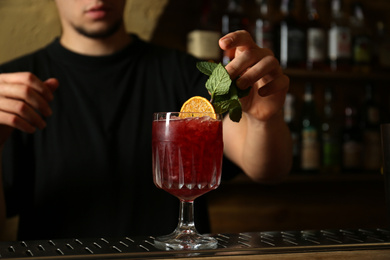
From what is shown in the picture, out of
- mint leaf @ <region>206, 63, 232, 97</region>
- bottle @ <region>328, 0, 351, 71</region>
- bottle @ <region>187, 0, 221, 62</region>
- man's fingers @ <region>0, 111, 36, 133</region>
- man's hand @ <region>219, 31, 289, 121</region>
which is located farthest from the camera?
bottle @ <region>328, 0, 351, 71</region>

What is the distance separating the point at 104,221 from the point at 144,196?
15cm

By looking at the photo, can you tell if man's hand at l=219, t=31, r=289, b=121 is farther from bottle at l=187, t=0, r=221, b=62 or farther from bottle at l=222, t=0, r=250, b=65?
bottle at l=222, t=0, r=250, b=65

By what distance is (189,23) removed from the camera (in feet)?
7.61

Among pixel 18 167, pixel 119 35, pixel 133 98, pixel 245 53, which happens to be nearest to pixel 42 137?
pixel 18 167

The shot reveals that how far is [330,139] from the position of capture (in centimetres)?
239

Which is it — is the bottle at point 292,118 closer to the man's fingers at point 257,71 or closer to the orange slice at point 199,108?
the man's fingers at point 257,71

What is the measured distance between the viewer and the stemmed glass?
884 mm

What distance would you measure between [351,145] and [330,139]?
0.12 m

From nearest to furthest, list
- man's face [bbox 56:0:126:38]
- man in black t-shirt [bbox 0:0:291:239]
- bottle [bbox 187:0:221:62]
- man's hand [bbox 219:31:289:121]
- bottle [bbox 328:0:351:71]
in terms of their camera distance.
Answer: man's hand [bbox 219:31:289:121] < man in black t-shirt [bbox 0:0:291:239] < man's face [bbox 56:0:126:38] < bottle [bbox 187:0:221:62] < bottle [bbox 328:0:351:71]

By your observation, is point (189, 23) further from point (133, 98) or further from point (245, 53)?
point (245, 53)

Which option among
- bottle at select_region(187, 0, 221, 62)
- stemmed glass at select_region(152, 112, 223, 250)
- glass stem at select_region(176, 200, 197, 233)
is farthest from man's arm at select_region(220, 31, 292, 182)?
bottle at select_region(187, 0, 221, 62)

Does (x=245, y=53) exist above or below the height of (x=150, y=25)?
below

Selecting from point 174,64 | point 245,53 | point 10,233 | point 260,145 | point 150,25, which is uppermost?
point 150,25

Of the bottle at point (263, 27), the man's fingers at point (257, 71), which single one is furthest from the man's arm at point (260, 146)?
the bottle at point (263, 27)
